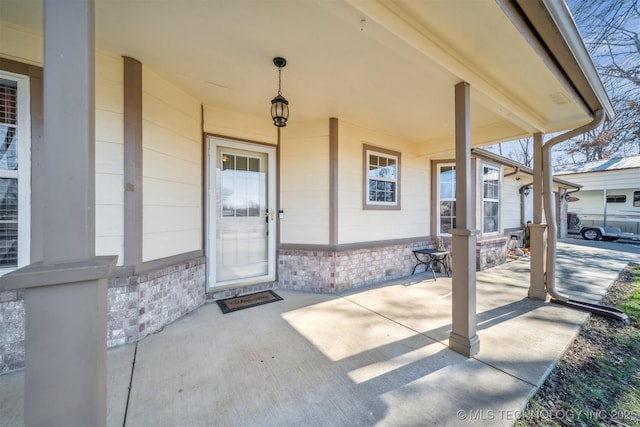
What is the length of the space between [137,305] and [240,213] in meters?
1.82

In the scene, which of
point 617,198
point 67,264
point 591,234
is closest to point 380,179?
point 67,264

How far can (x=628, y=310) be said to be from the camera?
3.37 m

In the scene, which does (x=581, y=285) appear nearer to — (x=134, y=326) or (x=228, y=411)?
(x=228, y=411)

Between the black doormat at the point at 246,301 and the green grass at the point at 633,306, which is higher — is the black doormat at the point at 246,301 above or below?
above

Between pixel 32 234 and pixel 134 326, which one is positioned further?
pixel 134 326

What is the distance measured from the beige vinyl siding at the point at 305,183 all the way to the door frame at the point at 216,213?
0.52ft

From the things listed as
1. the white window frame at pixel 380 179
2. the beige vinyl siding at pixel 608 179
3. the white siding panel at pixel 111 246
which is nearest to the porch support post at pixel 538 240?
the white window frame at pixel 380 179

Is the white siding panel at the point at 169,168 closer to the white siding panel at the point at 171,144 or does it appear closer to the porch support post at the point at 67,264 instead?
the white siding panel at the point at 171,144

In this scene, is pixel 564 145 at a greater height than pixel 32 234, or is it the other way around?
pixel 564 145

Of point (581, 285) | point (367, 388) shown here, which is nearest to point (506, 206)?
point (581, 285)

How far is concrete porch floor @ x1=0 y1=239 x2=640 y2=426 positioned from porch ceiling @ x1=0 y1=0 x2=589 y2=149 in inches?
102

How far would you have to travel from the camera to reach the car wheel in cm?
1135

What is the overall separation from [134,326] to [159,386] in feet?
3.00

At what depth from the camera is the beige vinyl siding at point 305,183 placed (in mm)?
4141
